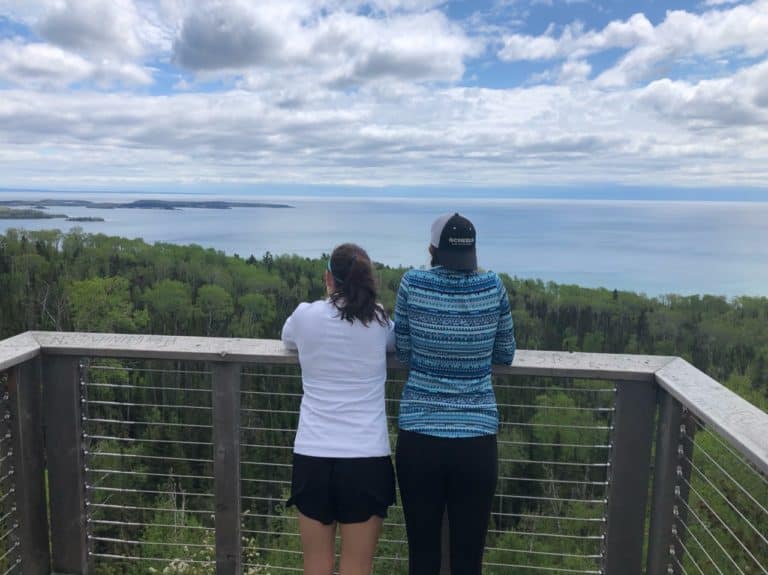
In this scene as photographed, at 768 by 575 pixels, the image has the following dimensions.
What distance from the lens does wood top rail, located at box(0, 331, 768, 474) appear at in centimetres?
189

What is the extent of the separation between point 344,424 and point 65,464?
3.99 ft

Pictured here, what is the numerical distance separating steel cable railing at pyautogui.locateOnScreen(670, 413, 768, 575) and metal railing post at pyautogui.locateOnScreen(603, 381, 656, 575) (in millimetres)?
134

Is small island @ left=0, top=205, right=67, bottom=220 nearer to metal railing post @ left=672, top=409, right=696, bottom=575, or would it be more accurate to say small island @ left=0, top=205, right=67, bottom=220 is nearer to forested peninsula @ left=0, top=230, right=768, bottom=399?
forested peninsula @ left=0, top=230, right=768, bottom=399

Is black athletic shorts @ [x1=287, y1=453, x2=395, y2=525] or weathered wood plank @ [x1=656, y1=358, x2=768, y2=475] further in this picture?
black athletic shorts @ [x1=287, y1=453, x2=395, y2=525]

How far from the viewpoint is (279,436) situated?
26031 mm

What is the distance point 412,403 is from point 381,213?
152 m

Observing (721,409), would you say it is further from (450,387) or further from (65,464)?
(65,464)

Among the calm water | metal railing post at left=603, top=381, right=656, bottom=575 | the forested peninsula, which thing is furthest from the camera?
the calm water

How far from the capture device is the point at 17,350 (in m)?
2.21

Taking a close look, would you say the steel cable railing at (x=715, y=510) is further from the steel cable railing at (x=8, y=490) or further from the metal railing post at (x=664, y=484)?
the steel cable railing at (x=8, y=490)

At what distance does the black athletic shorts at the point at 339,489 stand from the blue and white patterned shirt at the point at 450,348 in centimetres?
19

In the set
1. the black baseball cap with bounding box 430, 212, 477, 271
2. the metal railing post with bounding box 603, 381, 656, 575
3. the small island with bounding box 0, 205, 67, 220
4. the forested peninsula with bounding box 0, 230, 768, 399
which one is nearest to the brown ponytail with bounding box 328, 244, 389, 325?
the black baseball cap with bounding box 430, 212, 477, 271

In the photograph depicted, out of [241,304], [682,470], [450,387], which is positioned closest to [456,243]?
[450,387]

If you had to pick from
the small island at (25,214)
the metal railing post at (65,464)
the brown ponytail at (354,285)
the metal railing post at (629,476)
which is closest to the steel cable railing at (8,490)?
the metal railing post at (65,464)
